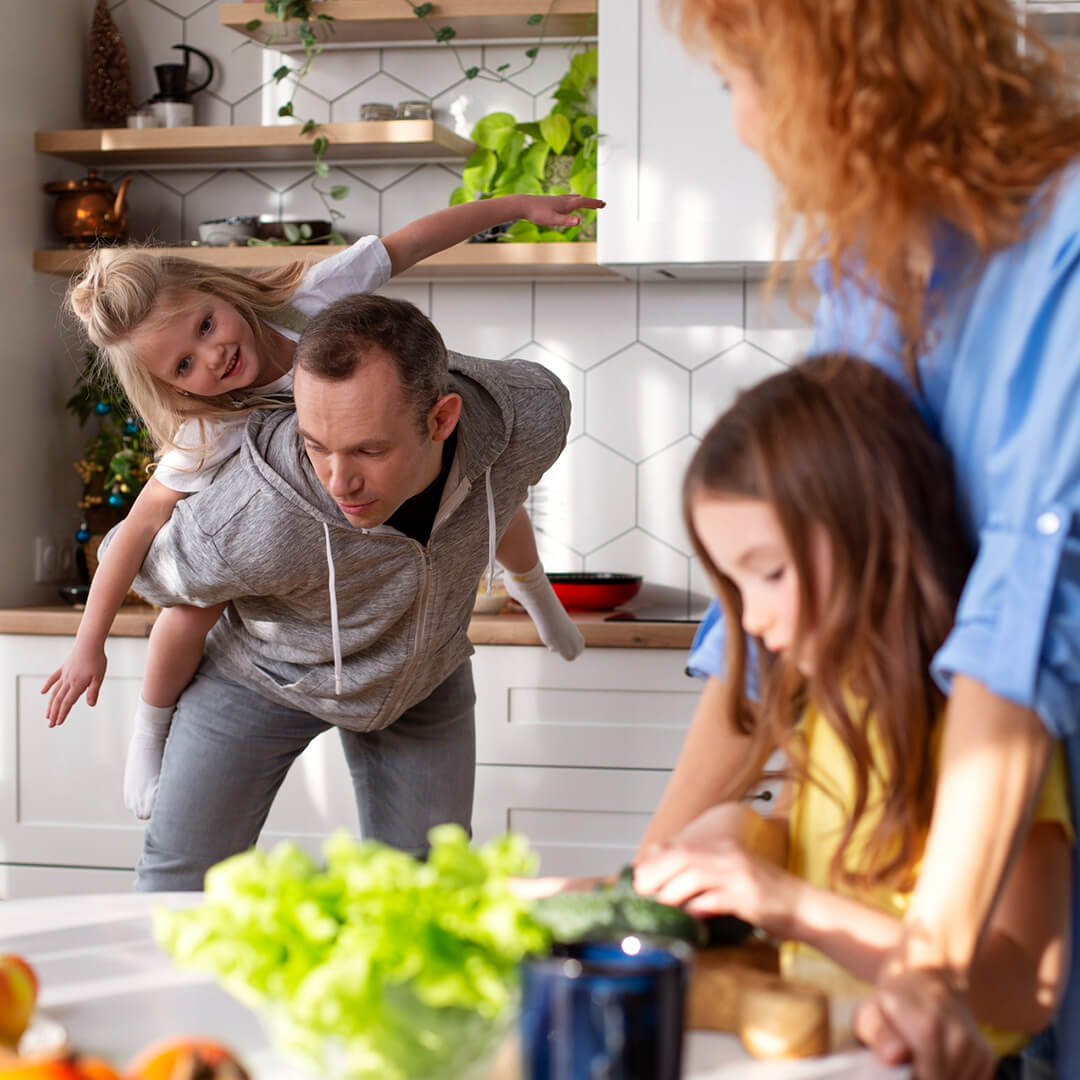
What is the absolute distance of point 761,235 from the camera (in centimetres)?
258

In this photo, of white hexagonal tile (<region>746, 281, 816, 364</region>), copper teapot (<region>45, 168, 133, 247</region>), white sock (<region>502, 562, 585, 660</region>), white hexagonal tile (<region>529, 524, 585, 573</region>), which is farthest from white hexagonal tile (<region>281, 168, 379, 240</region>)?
white sock (<region>502, 562, 585, 660</region>)

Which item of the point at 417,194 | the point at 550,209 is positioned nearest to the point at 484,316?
the point at 417,194

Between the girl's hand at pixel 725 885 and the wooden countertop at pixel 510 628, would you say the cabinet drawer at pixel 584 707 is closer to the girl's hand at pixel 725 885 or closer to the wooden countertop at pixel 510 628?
the wooden countertop at pixel 510 628

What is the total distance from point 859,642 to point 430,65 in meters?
2.56

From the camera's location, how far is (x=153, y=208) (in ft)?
10.6

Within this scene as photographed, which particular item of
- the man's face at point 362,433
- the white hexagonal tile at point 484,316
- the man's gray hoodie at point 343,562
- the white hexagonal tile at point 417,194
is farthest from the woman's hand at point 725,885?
the white hexagonal tile at point 417,194

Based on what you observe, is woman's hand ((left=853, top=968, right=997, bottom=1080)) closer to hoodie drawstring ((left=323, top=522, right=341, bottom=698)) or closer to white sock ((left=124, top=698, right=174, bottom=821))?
hoodie drawstring ((left=323, top=522, right=341, bottom=698))

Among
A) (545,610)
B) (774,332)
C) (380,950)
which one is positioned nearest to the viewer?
(380,950)

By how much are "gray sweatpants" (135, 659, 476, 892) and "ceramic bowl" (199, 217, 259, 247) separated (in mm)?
1249

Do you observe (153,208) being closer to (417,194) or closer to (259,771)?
(417,194)

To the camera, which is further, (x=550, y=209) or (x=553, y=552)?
(x=553, y=552)

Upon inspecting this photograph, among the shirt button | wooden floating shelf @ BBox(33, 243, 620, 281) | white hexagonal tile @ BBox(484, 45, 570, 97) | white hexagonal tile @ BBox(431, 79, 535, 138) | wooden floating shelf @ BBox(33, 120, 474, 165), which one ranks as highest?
white hexagonal tile @ BBox(484, 45, 570, 97)

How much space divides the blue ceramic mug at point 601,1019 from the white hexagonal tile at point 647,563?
2447mm

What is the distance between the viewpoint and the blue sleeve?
0.74 meters
